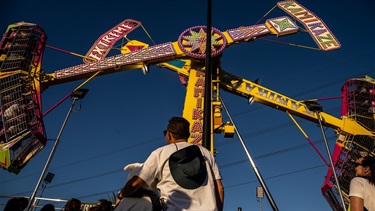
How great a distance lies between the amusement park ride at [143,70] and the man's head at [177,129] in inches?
368

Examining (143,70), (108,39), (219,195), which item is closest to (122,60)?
(143,70)

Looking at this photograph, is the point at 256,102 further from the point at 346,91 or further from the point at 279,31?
the point at 346,91

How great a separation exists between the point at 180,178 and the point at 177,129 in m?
0.49

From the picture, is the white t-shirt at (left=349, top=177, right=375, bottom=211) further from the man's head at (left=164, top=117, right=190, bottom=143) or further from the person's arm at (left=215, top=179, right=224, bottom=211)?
the man's head at (left=164, top=117, right=190, bottom=143)

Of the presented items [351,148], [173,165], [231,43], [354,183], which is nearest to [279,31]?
[231,43]

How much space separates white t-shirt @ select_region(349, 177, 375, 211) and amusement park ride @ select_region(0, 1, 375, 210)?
892 centimetres

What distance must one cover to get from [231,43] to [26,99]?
918cm

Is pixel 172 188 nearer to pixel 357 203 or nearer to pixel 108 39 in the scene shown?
pixel 357 203

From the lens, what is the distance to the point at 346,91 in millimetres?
21203

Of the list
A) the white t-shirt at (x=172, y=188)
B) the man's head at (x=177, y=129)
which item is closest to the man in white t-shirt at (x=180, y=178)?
the white t-shirt at (x=172, y=188)

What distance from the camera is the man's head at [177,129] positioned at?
285cm

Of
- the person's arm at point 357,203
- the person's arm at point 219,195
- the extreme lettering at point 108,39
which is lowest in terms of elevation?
the person's arm at point 357,203

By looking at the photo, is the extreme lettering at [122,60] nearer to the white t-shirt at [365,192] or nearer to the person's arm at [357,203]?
the white t-shirt at [365,192]

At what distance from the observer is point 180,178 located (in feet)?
8.25
